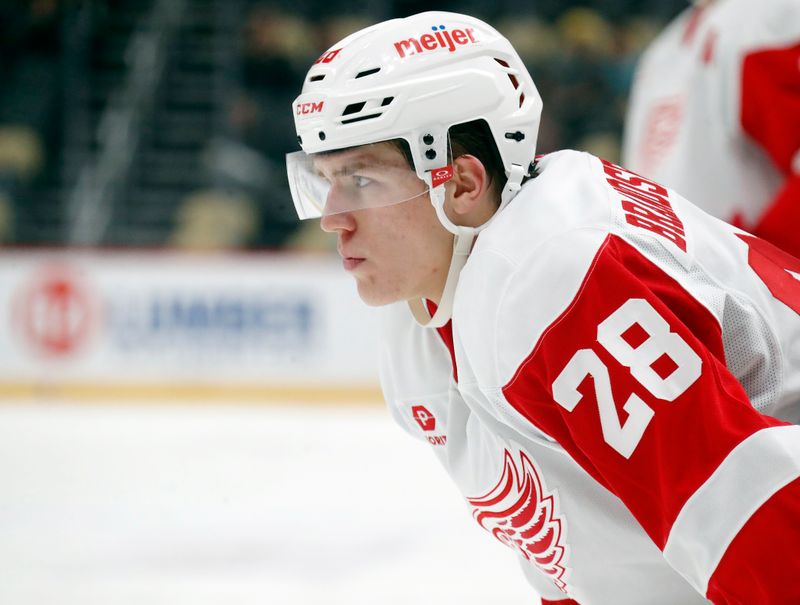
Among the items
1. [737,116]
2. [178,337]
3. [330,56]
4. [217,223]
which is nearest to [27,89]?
[217,223]

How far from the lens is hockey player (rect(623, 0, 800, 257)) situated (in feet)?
5.74

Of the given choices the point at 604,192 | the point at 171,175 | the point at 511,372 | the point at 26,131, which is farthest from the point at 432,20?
the point at 26,131

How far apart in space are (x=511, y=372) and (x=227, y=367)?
4.69 m

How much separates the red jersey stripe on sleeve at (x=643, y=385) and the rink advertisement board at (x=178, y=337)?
455 centimetres

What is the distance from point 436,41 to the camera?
128cm

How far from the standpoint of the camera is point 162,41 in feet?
23.4

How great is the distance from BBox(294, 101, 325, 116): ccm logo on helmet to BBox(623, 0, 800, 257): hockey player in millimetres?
874

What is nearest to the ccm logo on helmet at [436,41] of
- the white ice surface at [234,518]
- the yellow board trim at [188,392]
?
the white ice surface at [234,518]

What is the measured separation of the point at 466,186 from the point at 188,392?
178 inches

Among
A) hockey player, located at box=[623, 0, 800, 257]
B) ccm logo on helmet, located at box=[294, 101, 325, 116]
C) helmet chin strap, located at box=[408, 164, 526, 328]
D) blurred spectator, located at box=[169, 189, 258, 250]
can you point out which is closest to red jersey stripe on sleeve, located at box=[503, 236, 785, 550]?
helmet chin strap, located at box=[408, 164, 526, 328]

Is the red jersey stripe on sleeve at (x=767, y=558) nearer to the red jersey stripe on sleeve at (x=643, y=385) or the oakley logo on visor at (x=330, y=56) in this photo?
the red jersey stripe on sleeve at (x=643, y=385)

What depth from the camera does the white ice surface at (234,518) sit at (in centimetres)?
237

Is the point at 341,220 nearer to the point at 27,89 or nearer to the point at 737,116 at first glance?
the point at 737,116

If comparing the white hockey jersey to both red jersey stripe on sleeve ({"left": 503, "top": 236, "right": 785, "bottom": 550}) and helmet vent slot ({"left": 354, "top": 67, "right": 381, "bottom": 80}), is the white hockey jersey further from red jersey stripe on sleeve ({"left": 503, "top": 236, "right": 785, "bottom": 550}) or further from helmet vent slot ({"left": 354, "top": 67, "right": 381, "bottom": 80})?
helmet vent slot ({"left": 354, "top": 67, "right": 381, "bottom": 80})
